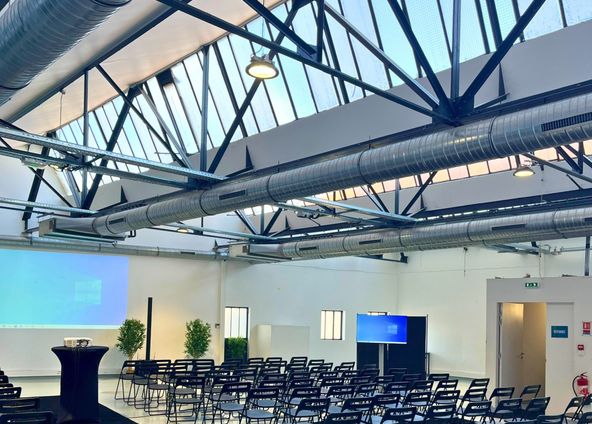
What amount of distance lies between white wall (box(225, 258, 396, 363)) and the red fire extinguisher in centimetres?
996

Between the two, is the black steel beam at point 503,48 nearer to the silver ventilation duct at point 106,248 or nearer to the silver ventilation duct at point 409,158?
the silver ventilation duct at point 409,158

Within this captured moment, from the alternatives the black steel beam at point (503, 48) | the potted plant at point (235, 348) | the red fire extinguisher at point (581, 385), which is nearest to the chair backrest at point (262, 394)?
the black steel beam at point (503, 48)

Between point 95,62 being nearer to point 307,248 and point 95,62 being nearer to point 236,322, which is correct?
point 307,248

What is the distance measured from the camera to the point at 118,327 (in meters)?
17.6

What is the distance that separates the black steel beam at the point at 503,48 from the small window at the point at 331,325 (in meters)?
16.0

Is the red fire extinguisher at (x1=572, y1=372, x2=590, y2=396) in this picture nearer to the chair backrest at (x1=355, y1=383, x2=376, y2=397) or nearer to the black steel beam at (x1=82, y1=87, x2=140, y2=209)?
the chair backrest at (x1=355, y1=383, x2=376, y2=397)

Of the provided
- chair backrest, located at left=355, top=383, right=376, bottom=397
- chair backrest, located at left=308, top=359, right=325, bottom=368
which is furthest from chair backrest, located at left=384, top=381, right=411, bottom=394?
chair backrest, located at left=308, top=359, right=325, bottom=368

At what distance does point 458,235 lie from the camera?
11.9 m

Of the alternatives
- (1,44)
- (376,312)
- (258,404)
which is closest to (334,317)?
(376,312)

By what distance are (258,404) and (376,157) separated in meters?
4.59

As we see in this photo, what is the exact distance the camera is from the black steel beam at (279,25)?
5.27 m

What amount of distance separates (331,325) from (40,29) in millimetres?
18482

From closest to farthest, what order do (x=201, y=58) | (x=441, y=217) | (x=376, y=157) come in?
(x=376, y=157) < (x=201, y=58) < (x=441, y=217)

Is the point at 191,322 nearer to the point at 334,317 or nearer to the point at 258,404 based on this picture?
the point at 334,317
